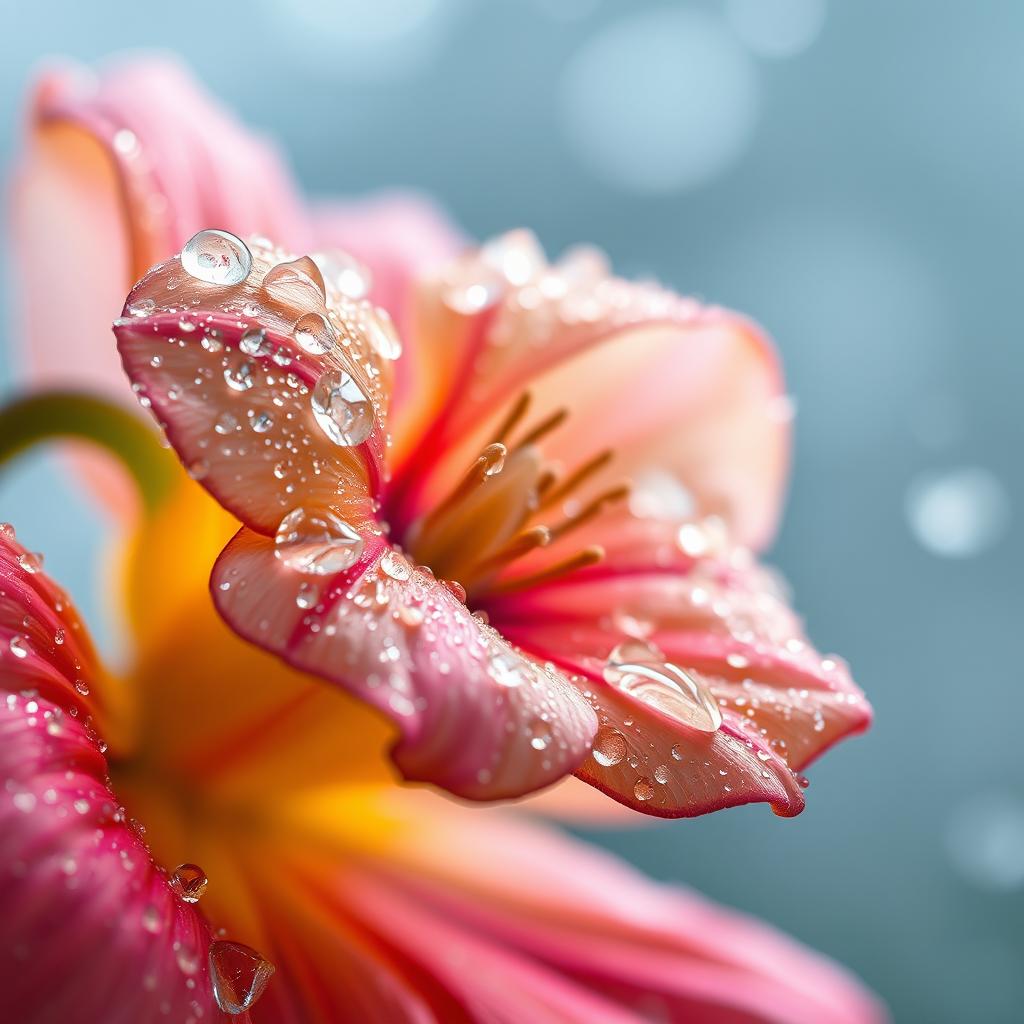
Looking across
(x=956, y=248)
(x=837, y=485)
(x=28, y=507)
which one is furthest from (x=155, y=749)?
(x=956, y=248)

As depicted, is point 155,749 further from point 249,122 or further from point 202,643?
point 249,122

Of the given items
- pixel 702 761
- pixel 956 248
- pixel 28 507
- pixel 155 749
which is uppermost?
pixel 956 248

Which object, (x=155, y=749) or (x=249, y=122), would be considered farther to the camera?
(x=249, y=122)

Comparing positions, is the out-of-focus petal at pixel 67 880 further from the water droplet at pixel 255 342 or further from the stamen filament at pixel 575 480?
the stamen filament at pixel 575 480

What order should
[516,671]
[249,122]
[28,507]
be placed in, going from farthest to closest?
[249,122] < [28,507] < [516,671]

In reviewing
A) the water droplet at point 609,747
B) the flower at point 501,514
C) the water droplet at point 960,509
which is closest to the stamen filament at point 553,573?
the flower at point 501,514

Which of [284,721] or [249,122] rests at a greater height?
[249,122]

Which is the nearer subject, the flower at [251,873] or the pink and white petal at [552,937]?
the flower at [251,873]

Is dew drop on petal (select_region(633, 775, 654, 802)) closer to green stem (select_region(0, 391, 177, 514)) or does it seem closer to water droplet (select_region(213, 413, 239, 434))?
water droplet (select_region(213, 413, 239, 434))
